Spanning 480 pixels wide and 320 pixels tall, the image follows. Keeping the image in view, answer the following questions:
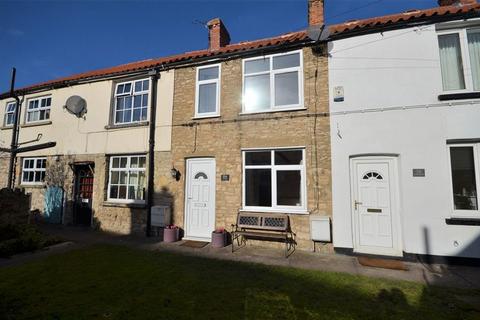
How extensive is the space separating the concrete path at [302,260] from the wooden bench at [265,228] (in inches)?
13.4

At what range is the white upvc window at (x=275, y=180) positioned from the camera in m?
7.63

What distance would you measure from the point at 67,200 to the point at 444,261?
42.5 feet

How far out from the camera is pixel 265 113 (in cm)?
812

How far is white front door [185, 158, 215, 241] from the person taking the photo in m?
8.45

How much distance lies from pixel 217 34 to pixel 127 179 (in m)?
6.70

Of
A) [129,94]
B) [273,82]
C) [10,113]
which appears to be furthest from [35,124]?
[273,82]

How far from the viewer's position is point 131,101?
10289mm

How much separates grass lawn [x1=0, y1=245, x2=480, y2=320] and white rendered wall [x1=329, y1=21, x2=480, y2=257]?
6.27 feet

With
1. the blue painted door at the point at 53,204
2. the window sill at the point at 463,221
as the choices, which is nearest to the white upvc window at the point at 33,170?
the blue painted door at the point at 53,204

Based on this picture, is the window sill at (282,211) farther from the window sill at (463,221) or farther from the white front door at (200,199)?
the window sill at (463,221)

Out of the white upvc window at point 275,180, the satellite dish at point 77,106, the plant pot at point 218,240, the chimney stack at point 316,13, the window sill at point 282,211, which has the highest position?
the chimney stack at point 316,13

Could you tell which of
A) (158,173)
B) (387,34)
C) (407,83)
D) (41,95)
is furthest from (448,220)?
(41,95)

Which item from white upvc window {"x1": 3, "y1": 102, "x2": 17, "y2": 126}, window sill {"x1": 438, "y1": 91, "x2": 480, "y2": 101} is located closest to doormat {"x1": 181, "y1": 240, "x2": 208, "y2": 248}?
window sill {"x1": 438, "y1": 91, "x2": 480, "y2": 101}

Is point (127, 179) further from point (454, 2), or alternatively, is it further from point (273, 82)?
point (454, 2)
